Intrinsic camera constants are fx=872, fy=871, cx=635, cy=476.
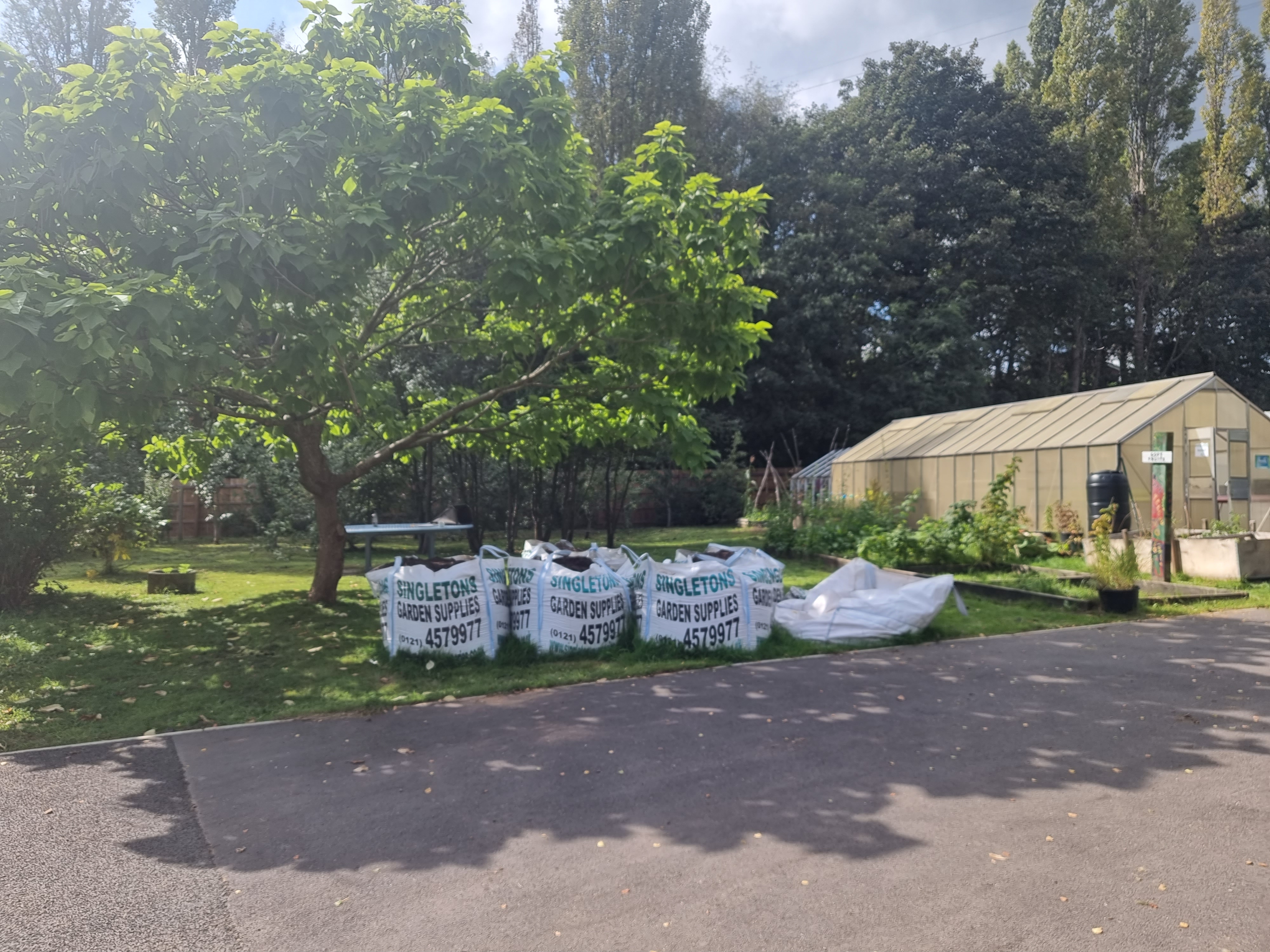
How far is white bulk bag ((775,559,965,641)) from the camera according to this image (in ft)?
29.0

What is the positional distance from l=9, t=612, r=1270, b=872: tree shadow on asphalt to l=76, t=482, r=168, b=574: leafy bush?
25.5ft

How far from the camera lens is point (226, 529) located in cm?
2377

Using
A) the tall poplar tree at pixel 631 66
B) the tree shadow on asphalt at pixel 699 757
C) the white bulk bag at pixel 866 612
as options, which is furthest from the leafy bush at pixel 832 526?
the tall poplar tree at pixel 631 66

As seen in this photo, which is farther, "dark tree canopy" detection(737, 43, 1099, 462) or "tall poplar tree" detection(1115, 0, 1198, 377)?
"tall poplar tree" detection(1115, 0, 1198, 377)

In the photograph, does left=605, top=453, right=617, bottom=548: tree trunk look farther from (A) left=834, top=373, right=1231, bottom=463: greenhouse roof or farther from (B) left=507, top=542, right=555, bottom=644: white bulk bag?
(A) left=834, top=373, right=1231, bottom=463: greenhouse roof

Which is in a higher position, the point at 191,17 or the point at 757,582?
the point at 191,17

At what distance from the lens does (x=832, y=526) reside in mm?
17484

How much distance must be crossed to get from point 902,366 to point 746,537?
14253mm

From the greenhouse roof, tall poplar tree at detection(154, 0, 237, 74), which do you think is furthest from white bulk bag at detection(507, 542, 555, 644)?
tall poplar tree at detection(154, 0, 237, 74)

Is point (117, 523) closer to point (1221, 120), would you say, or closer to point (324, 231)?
point (324, 231)

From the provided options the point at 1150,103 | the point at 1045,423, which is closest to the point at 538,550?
the point at 1045,423

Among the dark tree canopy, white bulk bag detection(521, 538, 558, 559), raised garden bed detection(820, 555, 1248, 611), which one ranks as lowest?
raised garden bed detection(820, 555, 1248, 611)

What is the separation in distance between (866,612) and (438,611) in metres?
4.26

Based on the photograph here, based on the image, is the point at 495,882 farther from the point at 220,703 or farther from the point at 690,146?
the point at 690,146
